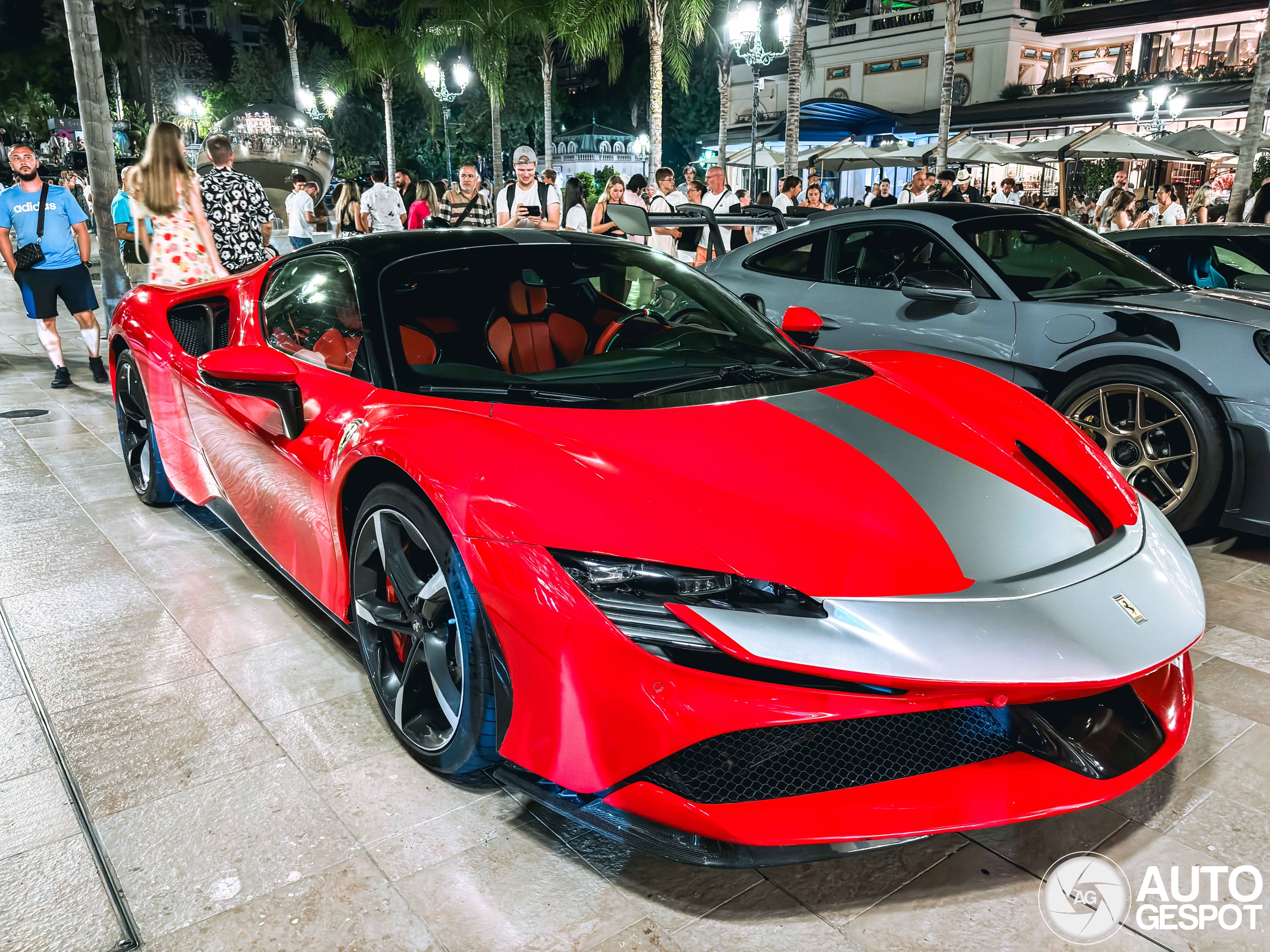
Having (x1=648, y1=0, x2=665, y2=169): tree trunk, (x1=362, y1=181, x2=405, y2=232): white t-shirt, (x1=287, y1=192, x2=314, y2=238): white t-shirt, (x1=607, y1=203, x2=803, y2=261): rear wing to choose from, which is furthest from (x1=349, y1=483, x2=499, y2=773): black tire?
(x1=648, y1=0, x2=665, y2=169): tree trunk

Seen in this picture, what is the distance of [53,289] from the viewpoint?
713 cm

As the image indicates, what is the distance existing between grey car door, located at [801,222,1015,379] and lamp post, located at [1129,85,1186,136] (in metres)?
23.0

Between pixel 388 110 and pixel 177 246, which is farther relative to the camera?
pixel 388 110

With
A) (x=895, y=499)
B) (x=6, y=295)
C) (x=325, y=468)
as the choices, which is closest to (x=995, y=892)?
(x=895, y=499)

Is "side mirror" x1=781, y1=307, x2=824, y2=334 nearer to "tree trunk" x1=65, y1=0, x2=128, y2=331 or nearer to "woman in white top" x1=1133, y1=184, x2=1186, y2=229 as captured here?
"tree trunk" x1=65, y1=0, x2=128, y2=331

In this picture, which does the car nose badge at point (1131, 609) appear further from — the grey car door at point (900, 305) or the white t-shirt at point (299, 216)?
the white t-shirt at point (299, 216)

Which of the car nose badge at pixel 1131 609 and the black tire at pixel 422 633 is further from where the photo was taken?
the black tire at pixel 422 633

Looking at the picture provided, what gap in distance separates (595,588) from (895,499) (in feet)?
2.33

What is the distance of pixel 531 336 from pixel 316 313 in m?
0.69

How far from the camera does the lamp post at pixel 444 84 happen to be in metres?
26.3

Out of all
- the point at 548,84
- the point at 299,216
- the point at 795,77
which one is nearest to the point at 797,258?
the point at 299,216

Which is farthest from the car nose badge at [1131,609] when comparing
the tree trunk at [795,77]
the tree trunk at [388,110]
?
the tree trunk at [388,110]

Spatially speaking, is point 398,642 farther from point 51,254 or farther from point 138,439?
point 51,254

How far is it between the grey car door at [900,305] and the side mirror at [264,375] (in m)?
2.76
